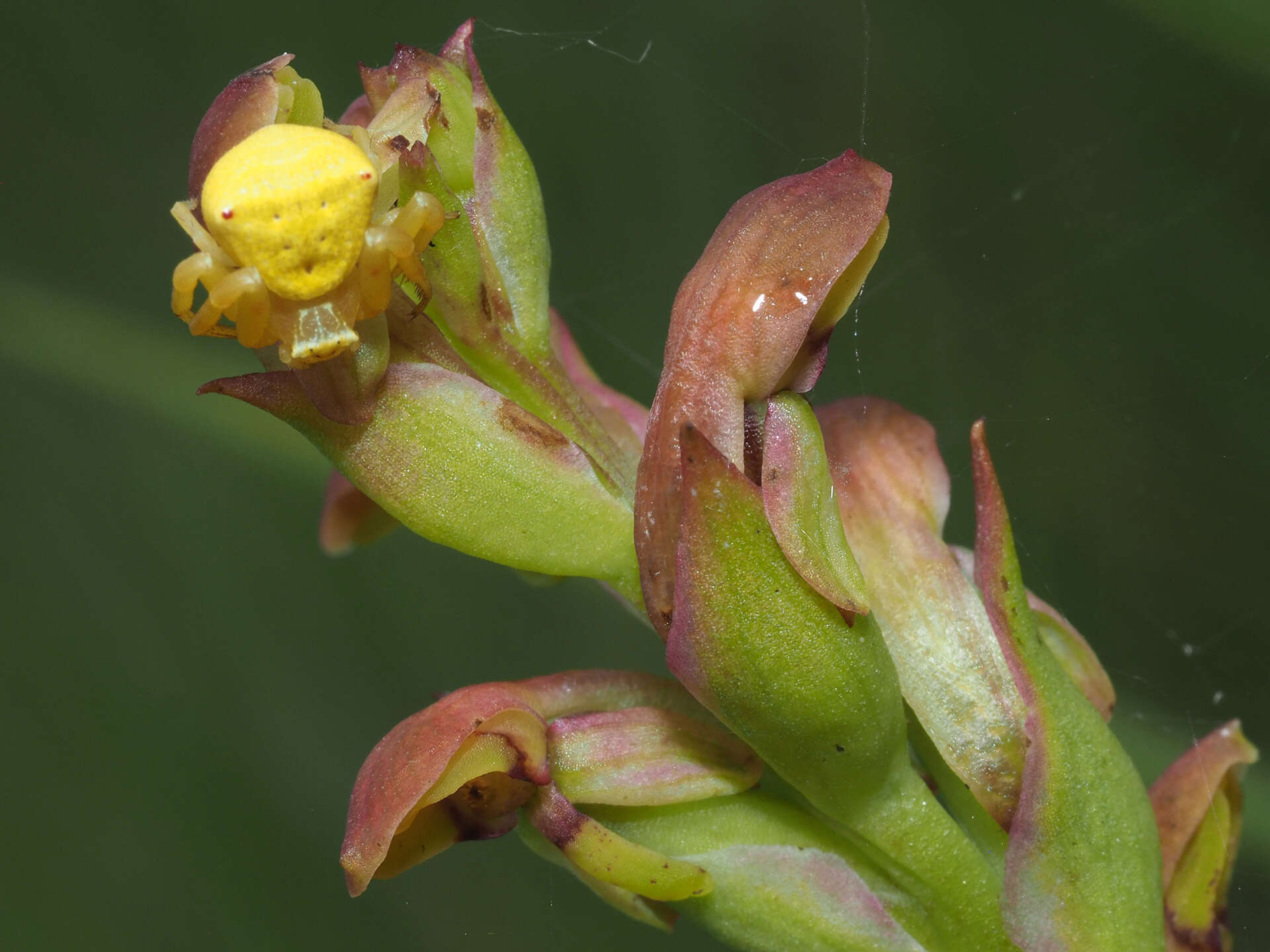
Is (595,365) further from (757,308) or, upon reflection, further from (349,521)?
(757,308)

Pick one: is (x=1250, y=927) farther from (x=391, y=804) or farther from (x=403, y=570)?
(x=403, y=570)

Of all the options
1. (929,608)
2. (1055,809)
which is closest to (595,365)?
(929,608)

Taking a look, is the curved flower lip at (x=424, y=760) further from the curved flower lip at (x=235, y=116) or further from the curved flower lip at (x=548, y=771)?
the curved flower lip at (x=235, y=116)

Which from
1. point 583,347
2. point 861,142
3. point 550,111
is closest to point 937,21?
point 861,142

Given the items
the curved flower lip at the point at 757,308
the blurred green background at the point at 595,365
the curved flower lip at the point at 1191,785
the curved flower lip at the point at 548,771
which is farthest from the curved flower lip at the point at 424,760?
the blurred green background at the point at 595,365

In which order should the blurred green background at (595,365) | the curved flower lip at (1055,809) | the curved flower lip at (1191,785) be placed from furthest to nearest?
the blurred green background at (595,365) < the curved flower lip at (1191,785) < the curved flower lip at (1055,809)

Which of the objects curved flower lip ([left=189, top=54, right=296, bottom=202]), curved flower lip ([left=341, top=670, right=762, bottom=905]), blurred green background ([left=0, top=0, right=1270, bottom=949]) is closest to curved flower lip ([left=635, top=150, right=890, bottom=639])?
curved flower lip ([left=341, top=670, right=762, bottom=905])

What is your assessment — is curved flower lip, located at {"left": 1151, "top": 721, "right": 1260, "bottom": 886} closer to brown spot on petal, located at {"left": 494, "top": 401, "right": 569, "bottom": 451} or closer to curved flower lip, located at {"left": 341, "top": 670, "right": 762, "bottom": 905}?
curved flower lip, located at {"left": 341, "top": 670, "right": 762, "bottom": 905}
